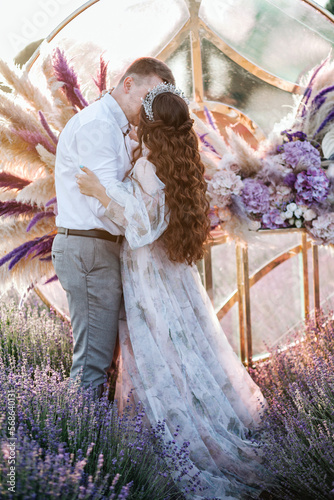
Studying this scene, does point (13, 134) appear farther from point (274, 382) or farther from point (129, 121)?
point (274, 382)

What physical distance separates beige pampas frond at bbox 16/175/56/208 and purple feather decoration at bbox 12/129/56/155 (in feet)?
0.53

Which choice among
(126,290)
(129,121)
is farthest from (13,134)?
(126,290)

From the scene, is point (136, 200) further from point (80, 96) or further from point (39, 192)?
point (80, 96)

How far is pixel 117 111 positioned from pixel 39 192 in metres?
0.67

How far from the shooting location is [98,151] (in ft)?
6.63

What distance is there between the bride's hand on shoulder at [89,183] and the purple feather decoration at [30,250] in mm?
686

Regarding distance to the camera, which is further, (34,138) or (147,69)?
(34,138)

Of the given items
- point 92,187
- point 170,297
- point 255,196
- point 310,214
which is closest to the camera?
point 92,187

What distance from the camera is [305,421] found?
1.96 meters

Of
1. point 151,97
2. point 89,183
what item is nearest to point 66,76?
point 151,97

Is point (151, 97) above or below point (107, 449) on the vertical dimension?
above

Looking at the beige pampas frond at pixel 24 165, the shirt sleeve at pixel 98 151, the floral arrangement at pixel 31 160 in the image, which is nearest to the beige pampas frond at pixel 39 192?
the floral arrangement at pixel 31 160

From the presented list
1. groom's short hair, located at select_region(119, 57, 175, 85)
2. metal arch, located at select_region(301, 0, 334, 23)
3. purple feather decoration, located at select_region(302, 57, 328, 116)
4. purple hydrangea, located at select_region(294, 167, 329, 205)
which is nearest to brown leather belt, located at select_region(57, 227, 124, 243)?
groom's short hair, located at select_region(119, 57, 175, 85)

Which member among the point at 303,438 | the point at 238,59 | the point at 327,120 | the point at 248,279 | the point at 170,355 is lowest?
the point at 303,438
